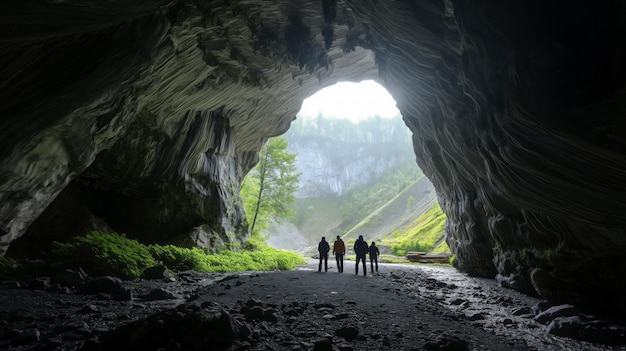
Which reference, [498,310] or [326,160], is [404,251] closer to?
[498,310]

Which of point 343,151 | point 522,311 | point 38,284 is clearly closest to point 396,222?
point 343,151

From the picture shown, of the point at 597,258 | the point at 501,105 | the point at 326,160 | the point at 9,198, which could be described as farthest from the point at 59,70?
the point at 326,160

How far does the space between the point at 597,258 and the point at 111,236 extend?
13532 mm

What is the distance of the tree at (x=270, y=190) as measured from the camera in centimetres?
2728

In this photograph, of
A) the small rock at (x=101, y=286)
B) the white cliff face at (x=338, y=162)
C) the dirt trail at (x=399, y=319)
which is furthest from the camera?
the white cliff face at (x=338, y=162)

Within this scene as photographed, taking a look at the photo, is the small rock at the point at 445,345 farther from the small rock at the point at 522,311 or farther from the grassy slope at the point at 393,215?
the grassy slope at the point at 393,215

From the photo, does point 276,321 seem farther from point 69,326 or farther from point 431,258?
point 431,258

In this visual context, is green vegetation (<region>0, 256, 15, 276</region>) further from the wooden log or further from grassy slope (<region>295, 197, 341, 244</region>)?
grassy slope (<region>295, 197, 341, 244</region>)

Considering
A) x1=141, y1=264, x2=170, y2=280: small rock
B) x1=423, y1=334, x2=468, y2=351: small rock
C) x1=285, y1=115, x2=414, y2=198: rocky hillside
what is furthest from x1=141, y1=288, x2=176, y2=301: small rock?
x1=285, y1=115, x2=414, y2=198: rocky hillside

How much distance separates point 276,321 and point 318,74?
56.2ft

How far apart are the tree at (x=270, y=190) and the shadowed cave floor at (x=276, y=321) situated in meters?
18.9

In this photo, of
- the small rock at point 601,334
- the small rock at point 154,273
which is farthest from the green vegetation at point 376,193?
the small rock at point 601,334

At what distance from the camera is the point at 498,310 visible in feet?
25.5

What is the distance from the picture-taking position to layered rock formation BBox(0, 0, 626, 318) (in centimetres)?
498
